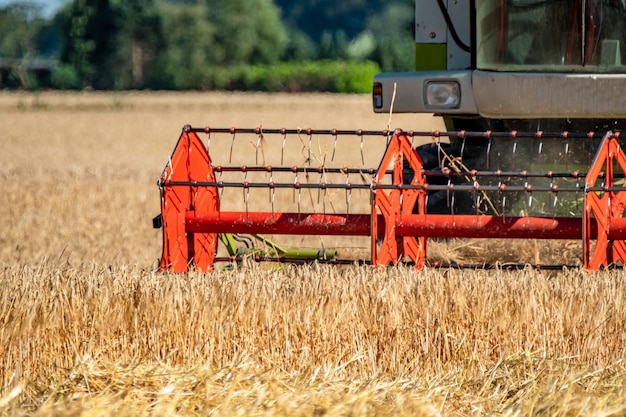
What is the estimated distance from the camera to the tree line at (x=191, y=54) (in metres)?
41.5

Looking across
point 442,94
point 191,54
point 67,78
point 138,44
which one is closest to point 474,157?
point 442,94

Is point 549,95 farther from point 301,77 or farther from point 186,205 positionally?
point 301,77

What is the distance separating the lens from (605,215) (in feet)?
15.8

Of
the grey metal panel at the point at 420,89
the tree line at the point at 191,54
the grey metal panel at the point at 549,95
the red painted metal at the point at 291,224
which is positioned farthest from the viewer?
the tree line at the point at 191,54

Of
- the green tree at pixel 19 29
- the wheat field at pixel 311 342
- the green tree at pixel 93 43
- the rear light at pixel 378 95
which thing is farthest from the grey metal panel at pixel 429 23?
the green tree at pixel 19 29

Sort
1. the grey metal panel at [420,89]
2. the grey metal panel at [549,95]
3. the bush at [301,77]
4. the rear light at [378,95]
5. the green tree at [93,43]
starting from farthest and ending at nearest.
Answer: the green tree at [93,43], the bush at [301,77], the rear light at [378,95], the grey metal panel at [420,89], the grey metal panel at [549,95]

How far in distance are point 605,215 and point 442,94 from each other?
5.13 feet

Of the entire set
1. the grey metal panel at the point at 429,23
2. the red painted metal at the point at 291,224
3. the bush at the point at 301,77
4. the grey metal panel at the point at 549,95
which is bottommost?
the bush at the point at 301,77

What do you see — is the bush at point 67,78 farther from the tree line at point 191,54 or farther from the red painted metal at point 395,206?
the red painted metal at point 395,206

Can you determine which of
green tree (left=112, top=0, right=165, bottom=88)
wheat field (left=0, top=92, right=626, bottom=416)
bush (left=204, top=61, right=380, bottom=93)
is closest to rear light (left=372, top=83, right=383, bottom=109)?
wheat field (left=0, top=92, right=626, bottom=416)

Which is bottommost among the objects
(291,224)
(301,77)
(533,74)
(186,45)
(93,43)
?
(301,77)

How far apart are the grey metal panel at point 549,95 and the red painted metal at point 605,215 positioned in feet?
2.63

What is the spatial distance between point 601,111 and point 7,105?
26.6 m

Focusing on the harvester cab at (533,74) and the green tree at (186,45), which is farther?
the green tree at (186,45)
